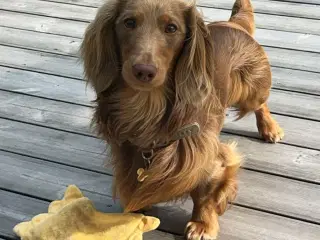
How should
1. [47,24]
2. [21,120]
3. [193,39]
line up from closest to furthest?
[193,39] < [21,120] < [47,24]

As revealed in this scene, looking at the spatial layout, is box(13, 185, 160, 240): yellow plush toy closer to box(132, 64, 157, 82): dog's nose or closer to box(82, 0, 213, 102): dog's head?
box(82, 0, 213, 102): dog's head

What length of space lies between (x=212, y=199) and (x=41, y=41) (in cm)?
194

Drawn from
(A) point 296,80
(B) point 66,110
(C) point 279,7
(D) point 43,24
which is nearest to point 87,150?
(B) point 66,110

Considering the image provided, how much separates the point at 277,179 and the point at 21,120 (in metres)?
1.32

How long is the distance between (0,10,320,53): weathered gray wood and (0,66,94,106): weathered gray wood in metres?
0.35

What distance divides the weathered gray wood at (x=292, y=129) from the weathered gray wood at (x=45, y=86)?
805 mm

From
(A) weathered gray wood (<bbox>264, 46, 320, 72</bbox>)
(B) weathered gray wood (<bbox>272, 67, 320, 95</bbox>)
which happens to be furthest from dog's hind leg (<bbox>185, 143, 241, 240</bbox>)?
(A) weathered gray wood (<bbox>264, 46, 320, 72</bbox>)

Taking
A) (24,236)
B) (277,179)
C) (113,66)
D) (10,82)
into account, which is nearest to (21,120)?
(10,82)

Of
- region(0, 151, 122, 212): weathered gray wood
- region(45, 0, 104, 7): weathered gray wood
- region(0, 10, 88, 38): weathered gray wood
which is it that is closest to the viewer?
region(0, 151, 122, 212): weathered gray wood

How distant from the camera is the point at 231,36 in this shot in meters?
2.43

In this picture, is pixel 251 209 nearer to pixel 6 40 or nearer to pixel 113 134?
pixel 113 134

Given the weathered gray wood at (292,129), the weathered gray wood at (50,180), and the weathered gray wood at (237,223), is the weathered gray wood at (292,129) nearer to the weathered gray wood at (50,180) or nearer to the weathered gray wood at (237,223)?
the weathered gray wood at (237,223)

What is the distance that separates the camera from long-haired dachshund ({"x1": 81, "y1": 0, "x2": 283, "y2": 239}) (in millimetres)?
1854

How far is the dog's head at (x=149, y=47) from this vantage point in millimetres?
1800
